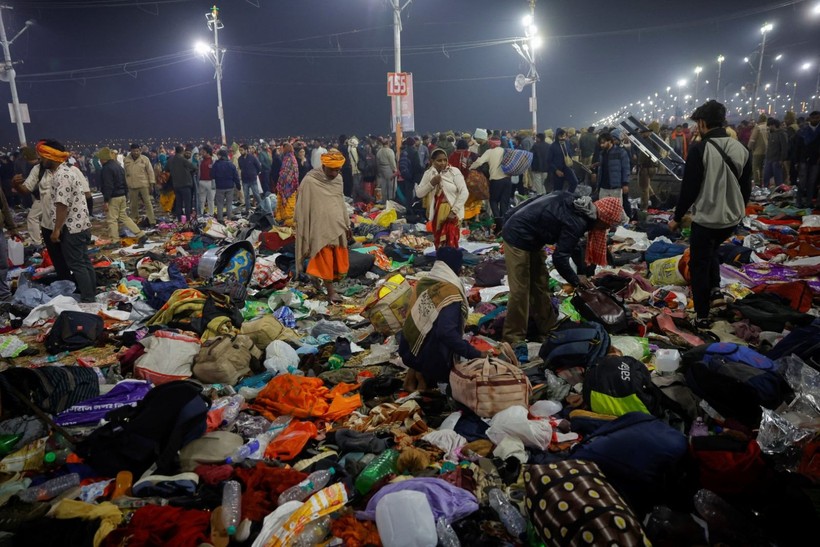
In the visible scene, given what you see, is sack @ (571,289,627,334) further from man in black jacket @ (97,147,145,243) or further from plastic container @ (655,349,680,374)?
man in black jacket @ (97,147,145,243)

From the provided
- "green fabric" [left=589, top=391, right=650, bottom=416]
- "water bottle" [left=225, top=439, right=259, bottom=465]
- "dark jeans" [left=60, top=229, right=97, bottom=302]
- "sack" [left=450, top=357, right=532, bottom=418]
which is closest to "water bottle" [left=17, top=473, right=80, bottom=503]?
"water bottle" [left=225, top=439, right=259, bottom=465]

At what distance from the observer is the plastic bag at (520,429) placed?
3.40m

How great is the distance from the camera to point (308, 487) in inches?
121

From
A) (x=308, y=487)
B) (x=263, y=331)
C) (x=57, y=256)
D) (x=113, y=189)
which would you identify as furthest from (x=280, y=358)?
(x=113, y=189)

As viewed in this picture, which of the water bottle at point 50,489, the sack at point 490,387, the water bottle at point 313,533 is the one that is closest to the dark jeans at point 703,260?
the sack at point 490,387

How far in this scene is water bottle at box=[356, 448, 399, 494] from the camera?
3.11 meters

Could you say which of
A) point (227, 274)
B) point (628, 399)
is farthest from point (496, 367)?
point (227, 274)

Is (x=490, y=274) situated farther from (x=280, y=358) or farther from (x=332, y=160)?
(x=280, y=358)

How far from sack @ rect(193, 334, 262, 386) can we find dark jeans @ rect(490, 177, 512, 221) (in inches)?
281

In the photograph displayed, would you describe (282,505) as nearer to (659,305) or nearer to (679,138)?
(659,305)

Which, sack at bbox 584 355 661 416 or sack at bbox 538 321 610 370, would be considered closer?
sack at bbox 584 355 661 416

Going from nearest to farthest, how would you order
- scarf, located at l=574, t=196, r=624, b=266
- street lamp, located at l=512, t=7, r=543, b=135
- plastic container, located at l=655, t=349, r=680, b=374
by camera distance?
1. plastic container, located at l=655, t=349, r=680, b=374
2. scarf, located at l=574, t=196, r=624, b=266
3. street lamp, located at l=512, t=7, r=543, b=135

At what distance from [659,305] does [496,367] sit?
3352 millimetres

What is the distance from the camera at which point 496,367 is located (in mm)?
3771
